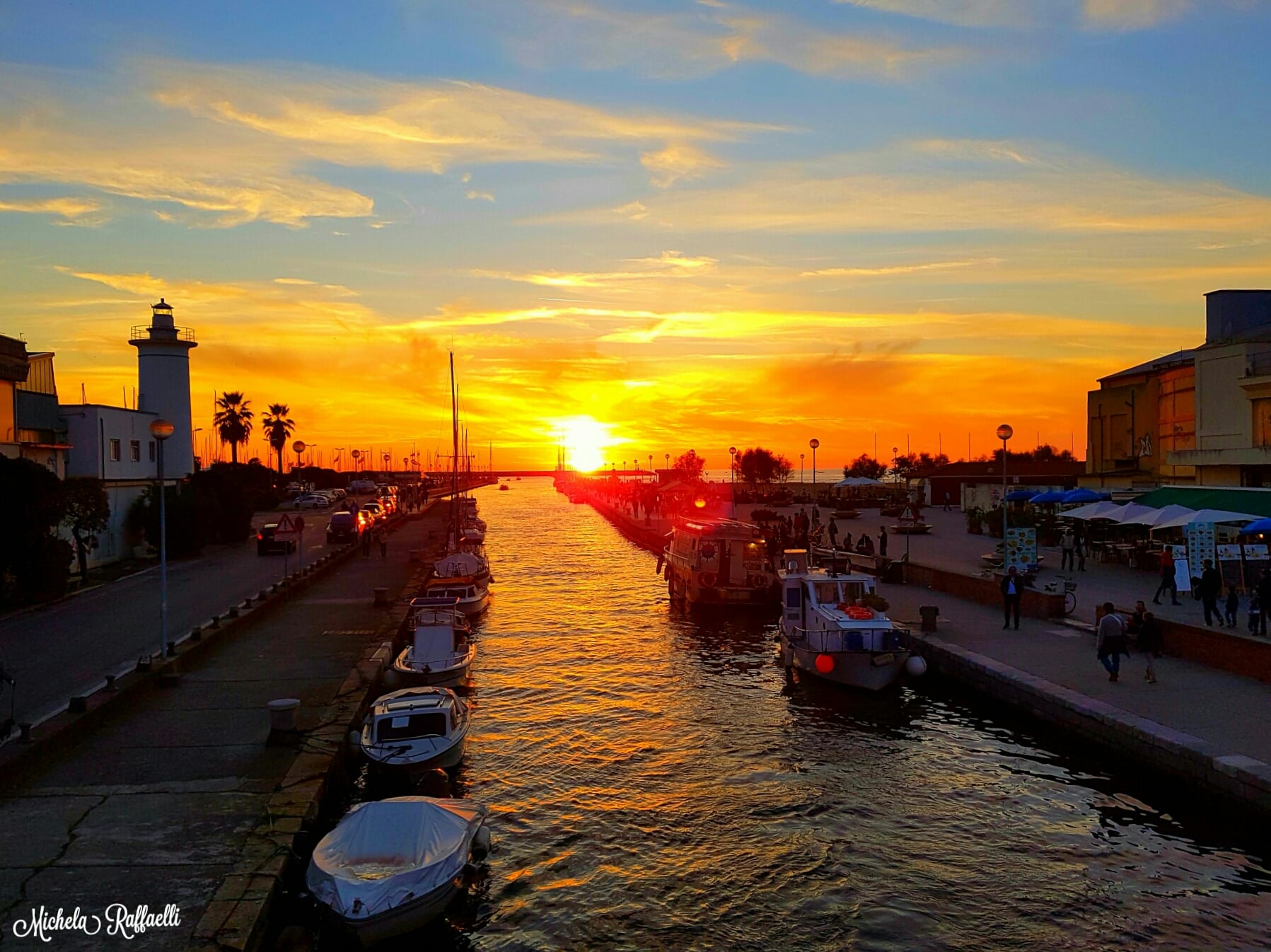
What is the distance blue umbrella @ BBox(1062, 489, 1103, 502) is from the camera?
4256cm

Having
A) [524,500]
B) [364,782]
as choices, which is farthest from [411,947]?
[524,500]

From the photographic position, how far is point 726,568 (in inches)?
1447

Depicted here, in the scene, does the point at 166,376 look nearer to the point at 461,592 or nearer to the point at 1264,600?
the point at 461,592

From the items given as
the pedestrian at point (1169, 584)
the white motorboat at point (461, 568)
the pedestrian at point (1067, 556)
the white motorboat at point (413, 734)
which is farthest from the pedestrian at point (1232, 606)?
the white motorboat at point (461, 568)

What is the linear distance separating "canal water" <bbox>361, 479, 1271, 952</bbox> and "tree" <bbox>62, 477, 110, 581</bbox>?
72.1 feet

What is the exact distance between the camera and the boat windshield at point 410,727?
16.1m

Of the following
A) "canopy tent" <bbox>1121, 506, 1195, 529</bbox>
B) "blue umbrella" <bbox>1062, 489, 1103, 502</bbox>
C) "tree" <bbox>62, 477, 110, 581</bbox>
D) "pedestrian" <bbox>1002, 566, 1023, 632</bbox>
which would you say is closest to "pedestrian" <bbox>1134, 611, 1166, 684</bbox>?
"pedestrian" <bbox>1002, 566, 1023, 632</bbox>

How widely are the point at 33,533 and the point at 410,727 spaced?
831 inches

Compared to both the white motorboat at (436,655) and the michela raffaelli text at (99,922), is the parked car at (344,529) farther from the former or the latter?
the michela raffaelli text at (99,922)

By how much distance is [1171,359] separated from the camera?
49875mm

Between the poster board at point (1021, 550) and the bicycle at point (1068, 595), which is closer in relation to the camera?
the bicycle at point (1068, 595)

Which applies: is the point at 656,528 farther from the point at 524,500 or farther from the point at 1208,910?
the point at 524,500

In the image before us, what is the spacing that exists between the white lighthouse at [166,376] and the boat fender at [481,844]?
162ft

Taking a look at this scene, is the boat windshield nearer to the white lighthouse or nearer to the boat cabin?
the boat cabin
